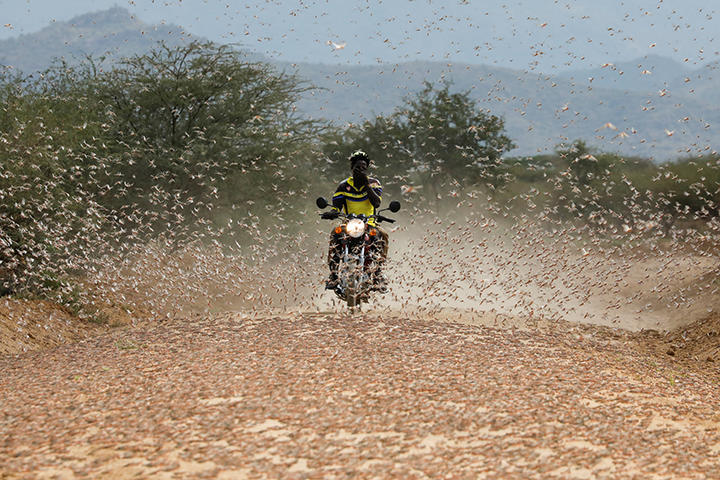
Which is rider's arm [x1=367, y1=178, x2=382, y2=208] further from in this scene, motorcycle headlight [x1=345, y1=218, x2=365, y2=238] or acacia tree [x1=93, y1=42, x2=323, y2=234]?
acacia tree [x1=93, y1=42, x2=323, y2=234]

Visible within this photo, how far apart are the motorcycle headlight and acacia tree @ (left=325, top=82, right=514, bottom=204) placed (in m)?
27.1

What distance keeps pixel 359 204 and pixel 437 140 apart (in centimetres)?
2798

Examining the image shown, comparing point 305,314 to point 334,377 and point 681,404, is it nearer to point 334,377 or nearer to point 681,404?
point 334,377

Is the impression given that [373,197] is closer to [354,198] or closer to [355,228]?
[354,198]

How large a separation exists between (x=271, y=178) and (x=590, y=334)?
1540 cm

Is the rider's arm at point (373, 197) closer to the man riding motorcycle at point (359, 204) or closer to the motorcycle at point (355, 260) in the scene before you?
the man riding motorcycle at point (359, 204)

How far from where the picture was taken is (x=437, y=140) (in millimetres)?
39562

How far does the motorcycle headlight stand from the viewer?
37.4ft

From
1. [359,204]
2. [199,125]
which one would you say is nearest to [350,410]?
[359,204]

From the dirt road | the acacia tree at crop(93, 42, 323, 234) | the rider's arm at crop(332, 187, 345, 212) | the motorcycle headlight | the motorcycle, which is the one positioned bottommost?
the dirt road

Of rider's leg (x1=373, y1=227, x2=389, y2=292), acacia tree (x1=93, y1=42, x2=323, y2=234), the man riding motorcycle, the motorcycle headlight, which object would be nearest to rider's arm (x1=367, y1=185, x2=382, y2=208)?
the man riding motorcycle

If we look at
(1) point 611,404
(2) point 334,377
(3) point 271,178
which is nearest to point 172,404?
(2) point 334,377

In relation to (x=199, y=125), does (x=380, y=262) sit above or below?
below

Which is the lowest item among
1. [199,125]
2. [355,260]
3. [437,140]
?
[355,260]
